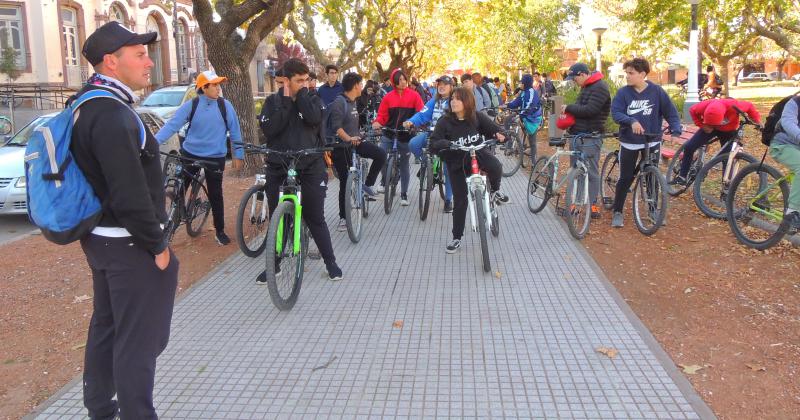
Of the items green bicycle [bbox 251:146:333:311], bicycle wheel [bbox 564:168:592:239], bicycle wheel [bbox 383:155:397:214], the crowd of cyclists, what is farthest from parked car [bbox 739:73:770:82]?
green bicycle [bbox 251:146:333:311]

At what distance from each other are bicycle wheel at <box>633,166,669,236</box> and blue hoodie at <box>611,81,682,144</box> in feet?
1.35

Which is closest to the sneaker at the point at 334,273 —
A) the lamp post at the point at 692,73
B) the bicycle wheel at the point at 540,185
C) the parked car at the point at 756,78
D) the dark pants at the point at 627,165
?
the bicycle wheel at the point at 540,185

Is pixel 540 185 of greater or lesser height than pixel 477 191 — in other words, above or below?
below

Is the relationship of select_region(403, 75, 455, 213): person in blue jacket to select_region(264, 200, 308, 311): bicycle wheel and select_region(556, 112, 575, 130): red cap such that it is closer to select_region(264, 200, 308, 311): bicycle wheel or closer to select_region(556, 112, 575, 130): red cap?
select_region(556, 112, 575, 130): red cap

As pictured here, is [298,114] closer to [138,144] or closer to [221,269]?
[221,269]

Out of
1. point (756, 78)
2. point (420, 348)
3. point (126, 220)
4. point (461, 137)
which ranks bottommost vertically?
point (420, 348)

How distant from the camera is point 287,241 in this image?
541 cm

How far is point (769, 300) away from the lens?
530 centimetres

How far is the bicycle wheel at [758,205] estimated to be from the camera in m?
6.36

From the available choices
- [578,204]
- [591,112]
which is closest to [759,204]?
[578,204]

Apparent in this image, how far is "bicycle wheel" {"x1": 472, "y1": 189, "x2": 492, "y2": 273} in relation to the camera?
20.2 feet

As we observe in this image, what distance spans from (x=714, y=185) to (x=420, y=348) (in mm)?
5293

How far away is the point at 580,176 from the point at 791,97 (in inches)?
85.0

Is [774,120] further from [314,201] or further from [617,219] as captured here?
[314,201]
